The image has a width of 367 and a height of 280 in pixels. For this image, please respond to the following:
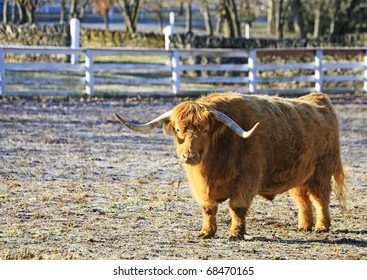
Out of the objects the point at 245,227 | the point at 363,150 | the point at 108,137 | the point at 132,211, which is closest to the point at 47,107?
the point at 108,137

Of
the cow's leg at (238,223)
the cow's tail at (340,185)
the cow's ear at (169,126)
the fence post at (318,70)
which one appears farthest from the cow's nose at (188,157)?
the fence post at (318,70)

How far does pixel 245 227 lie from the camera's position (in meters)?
8.70

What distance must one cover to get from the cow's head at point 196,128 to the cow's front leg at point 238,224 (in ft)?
2.17

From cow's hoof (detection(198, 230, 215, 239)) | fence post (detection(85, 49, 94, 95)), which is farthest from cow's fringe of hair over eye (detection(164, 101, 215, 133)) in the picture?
fence post (detection(85, 49, 94, 95))

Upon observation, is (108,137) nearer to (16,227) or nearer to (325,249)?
(16,227)

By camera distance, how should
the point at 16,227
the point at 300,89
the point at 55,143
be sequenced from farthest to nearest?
the point at 300,89 → the point at 55,143 → the point at 16,227

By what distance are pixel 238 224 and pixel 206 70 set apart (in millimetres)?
17023

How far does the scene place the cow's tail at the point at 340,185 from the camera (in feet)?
32.4

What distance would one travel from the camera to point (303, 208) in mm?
9500

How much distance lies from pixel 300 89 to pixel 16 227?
17.3 meters

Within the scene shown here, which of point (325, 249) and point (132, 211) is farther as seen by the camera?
point (132, 211)

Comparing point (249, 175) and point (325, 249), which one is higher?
point (249, 175)

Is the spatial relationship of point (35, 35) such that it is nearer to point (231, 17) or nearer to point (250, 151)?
point (231, 17)

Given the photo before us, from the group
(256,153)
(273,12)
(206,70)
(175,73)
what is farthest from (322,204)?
(273,12)
